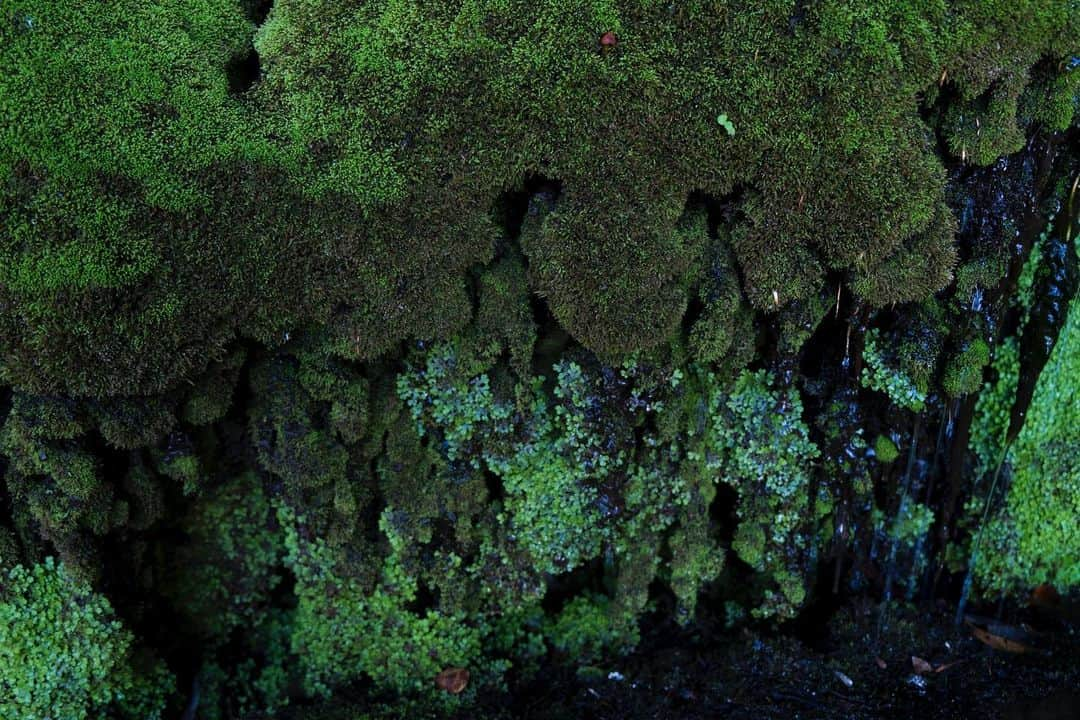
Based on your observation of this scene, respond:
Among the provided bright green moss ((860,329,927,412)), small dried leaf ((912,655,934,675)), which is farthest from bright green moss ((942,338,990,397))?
small dried leaf ((912,655,934,675))

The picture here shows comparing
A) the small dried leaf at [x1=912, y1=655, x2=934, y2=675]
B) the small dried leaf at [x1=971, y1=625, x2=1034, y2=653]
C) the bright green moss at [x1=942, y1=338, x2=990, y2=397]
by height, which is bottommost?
the small dried leaf at [x1=912, y1=655, x2=934, y2=675]

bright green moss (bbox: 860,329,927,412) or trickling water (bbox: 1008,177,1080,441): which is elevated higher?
trickling water (bbox: 1008,177,1080,441)

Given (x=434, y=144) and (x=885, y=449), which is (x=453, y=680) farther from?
(x=434, y=144)

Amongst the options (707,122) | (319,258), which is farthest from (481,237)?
(707,122)

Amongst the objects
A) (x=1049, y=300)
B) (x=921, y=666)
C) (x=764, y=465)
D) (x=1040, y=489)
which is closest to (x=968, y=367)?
(x=1049, y=300)

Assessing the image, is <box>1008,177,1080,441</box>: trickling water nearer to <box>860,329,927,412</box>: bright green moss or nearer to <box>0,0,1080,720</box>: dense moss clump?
<box>0,0,1080,720</box>: dense moss clump

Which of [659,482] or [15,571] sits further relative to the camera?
[659,482]

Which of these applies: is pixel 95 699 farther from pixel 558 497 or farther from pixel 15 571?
pixel 558 497
